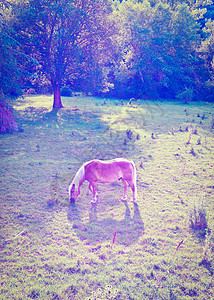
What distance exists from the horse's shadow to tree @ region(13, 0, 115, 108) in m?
15.0

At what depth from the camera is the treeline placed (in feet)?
54.9

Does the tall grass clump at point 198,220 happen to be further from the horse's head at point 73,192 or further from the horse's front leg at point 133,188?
the horse's head at point 73,192

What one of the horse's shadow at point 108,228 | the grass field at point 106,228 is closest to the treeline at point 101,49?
the grass field at point 106,228

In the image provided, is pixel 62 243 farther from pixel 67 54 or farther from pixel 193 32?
pixel 193 32

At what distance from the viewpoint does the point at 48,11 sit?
1709 cm

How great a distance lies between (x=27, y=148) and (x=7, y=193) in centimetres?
457

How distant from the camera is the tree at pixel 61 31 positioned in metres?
16.9

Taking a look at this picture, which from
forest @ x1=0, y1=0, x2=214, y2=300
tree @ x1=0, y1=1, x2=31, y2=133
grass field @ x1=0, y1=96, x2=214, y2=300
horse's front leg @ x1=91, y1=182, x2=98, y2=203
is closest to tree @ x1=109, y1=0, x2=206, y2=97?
forest @ x1=0, y1=0, x2=214, y2=300

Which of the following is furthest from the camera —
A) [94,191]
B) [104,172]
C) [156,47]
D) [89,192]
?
[156,47]

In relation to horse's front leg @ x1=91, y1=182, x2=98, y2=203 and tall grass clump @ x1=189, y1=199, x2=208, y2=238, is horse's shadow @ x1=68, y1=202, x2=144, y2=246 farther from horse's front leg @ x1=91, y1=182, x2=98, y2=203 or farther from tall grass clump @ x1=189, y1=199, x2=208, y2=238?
tall grass clump @ x1=189, y1=199, x2=208, y2=238

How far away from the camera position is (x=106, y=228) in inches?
222

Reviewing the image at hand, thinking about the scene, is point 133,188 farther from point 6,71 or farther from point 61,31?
point 61,31

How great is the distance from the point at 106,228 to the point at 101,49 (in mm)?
19672

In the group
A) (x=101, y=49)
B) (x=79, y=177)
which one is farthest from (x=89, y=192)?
(x=101, y=49)
